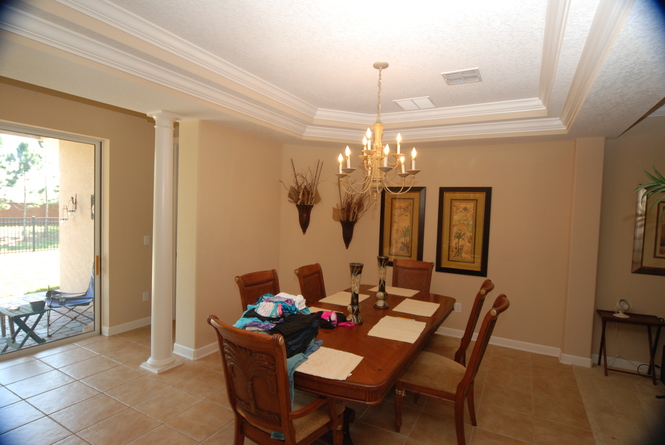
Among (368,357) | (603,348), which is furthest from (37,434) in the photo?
(603,348)

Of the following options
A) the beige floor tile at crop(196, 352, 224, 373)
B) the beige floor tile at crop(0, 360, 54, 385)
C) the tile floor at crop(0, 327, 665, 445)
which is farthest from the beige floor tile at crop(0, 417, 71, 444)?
the beige floor tile at crop(196, 352, 224, 373)

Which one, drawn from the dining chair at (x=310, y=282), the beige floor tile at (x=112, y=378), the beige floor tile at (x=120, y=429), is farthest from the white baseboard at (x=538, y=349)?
the beige floor tile at (x=112, y=378)

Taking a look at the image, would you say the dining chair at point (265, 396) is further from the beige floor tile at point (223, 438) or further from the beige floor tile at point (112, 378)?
the beige floor tile at point (112, 378)

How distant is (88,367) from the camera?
124 inches

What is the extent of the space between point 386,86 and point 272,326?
2.33 m

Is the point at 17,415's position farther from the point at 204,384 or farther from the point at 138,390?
the point at 204,384

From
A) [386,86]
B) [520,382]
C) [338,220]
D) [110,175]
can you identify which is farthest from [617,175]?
[110,175]

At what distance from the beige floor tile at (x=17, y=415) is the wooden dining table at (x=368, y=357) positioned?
7.00 ft

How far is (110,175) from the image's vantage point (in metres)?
3.86

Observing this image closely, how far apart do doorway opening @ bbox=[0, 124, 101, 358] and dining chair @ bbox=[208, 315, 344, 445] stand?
2.88 metres

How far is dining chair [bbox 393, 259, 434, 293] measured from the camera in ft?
11.9

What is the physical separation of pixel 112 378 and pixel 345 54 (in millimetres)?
3286

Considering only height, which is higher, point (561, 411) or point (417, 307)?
point (417, 307)

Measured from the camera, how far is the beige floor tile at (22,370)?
2897 mm
